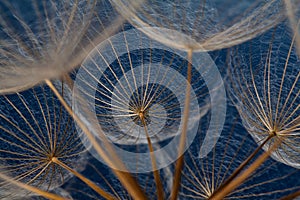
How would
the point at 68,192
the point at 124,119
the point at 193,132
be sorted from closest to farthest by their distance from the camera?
the point at 124,119, the point at 193,132, the point at 68,192

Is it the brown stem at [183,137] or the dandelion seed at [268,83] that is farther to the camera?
the dandelion seed at [268,83]

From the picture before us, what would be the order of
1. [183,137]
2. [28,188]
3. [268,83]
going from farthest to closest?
[268,83] < [183,137] < [28,188]

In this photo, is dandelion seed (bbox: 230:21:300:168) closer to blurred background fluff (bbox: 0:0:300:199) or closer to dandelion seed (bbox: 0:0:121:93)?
blurred background fluff (bbox: 0:0:300:199)

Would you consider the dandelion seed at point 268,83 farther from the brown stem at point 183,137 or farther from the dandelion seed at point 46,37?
the dandelion seed at point 46,37

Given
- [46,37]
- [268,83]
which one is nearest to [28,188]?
[46,37]

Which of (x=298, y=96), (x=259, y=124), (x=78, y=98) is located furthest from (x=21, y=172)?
(x=298, y=96)

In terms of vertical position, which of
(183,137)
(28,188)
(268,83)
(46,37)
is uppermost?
(268,83)

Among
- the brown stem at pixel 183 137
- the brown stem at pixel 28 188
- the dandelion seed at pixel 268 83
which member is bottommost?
the brown stem at pixel 28 188

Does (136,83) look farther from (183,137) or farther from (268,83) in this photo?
(268,83)

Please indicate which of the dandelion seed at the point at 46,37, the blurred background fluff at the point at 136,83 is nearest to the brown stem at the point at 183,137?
the blurred background fluff at the point at 136,83

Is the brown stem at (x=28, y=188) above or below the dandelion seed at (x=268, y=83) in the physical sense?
below

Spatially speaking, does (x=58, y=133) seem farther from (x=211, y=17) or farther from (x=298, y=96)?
(x=298, y=96)
